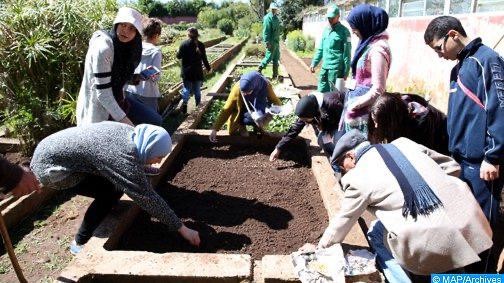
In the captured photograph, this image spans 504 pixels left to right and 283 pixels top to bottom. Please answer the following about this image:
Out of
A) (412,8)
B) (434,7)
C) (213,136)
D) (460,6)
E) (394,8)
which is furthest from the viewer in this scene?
A: (394,8)

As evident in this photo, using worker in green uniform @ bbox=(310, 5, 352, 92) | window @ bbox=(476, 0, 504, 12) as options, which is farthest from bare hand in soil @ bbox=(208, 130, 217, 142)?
window @ bbox=(476, 0, 504, 12)

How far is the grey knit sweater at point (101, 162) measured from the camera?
2422mm

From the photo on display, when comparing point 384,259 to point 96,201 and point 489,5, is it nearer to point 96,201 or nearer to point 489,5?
point 96,201

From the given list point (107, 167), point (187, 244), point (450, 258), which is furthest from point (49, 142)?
point (450, 258)

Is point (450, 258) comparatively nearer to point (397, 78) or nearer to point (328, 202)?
point (328, 202)

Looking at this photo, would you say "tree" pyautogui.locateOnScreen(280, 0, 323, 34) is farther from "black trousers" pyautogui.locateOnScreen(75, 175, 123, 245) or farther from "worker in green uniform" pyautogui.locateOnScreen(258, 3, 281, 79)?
"black trousers" pyautogui.locateOnScreen(75, 175, 123, 245)

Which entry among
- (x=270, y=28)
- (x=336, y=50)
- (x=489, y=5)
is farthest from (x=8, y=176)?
(x=270, y=28)

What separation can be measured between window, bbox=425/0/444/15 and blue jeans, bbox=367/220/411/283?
233 inches

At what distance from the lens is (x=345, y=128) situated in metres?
3.32

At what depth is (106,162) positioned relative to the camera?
2.45 m

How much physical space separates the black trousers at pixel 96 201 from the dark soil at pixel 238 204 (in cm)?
26

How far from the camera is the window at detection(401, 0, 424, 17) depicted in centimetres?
790

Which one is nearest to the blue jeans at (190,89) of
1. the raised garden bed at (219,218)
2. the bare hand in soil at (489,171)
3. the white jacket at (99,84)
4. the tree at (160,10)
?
the raised garden bed at (219,218)

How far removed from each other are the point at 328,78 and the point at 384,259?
3739 millimetres
